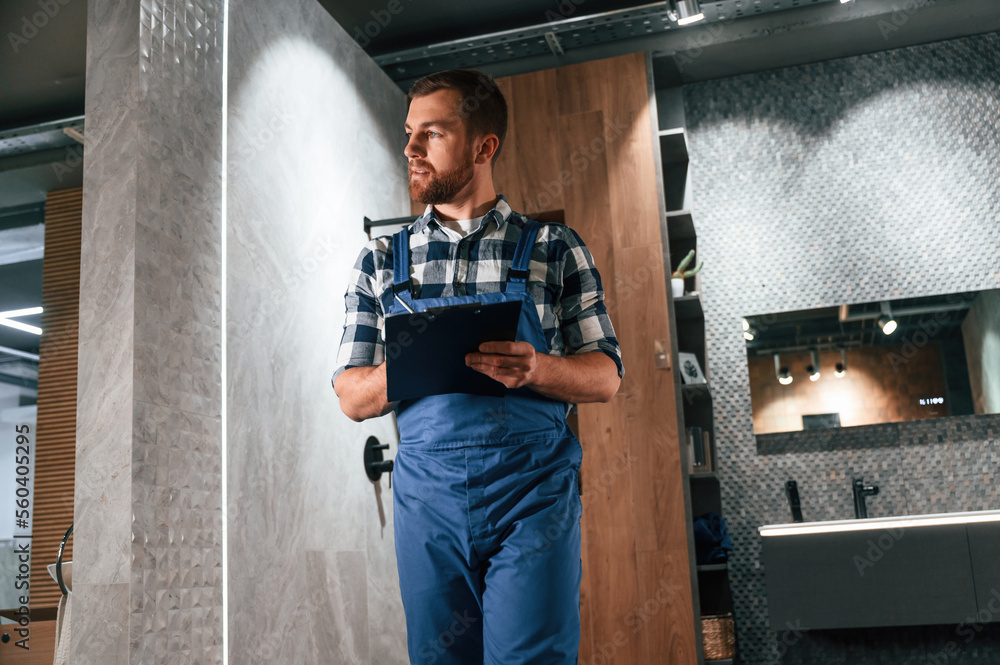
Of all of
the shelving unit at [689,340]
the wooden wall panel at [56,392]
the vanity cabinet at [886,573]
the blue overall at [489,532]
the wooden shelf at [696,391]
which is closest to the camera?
the blue overall at [489,532]

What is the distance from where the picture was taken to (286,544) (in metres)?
2.76

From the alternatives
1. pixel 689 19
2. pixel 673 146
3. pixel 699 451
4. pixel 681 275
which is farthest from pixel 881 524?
pixel 689 19

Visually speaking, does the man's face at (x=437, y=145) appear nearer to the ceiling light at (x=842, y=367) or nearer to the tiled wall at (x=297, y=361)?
the tiled wall at (x=297, y=361)

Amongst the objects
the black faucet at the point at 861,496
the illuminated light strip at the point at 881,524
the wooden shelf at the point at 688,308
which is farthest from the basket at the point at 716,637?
the wooden shelf at the point at 688,308

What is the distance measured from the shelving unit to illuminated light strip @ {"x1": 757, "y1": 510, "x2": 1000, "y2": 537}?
30 cm

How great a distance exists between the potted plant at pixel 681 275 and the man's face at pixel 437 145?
2.53 m

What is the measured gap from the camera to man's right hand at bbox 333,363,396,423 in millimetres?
1538

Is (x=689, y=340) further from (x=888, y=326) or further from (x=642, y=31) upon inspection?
(x=642, y=31)

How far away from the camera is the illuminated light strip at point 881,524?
354 cm

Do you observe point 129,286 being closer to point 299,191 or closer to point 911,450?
point 299,191

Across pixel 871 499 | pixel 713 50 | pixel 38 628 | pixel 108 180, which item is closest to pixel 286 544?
pixel 38 628

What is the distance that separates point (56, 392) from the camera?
96.4 inches

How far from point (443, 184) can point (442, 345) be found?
421 millimetres

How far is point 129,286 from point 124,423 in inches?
12.8
